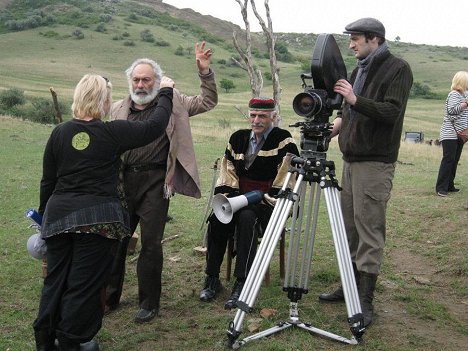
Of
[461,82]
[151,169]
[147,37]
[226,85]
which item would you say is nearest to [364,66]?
[151,169]

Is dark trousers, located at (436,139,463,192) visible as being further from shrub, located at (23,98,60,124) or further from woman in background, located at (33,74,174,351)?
shrub, located at (23,98,60,124)

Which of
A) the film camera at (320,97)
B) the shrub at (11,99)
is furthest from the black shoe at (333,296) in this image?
the shrub at (11,99)

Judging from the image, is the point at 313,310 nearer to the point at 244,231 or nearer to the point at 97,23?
the point at 244,231

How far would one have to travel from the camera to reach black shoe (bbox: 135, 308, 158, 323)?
14.6 ft

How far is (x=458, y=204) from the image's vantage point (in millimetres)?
8391

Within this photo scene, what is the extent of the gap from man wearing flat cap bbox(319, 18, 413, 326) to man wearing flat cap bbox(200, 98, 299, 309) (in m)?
0.80

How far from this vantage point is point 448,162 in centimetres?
915

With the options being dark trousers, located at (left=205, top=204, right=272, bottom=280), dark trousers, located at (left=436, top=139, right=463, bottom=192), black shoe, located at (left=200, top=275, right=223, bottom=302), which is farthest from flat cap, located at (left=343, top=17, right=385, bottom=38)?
dark trousers, located at (left=436, top=139, right=463, bottom=192)

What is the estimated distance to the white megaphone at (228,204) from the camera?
15.6 ft

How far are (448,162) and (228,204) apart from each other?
5.65 m

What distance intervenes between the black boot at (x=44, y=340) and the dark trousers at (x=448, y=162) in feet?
23.6

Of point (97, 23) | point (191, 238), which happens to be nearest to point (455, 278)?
point (191, 238)

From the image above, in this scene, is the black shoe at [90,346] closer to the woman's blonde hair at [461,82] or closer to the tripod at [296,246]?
the tripod at [296,246]

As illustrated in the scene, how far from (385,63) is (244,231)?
1.81 metres
